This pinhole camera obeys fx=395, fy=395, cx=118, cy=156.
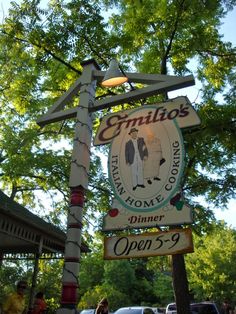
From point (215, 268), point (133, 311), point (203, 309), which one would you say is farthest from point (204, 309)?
point (215, 268)

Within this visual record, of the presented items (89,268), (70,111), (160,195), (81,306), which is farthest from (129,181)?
(89,268)

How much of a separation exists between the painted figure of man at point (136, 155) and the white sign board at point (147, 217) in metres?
0.31

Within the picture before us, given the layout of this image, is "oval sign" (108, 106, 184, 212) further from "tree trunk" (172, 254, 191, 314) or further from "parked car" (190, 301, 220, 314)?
"parked car" (190, 301, 220, 314)

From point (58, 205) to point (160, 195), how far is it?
688 inches

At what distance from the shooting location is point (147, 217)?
4.31 meters

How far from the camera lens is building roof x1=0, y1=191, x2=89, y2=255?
10.0m

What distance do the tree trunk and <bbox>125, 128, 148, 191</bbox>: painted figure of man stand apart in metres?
9.91

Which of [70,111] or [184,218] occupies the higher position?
[70,111]

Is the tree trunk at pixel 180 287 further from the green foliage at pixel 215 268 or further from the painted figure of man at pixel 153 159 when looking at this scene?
the green foliage at pixel 215 268

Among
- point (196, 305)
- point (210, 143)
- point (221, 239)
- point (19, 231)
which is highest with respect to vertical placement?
point (221, 239)

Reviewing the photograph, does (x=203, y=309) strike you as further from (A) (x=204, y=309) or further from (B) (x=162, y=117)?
(B) (x=162, y=117)

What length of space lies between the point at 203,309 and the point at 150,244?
15.1 meters

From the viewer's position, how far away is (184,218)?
4062 mm

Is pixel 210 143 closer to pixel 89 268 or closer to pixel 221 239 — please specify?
pixel 221 239
